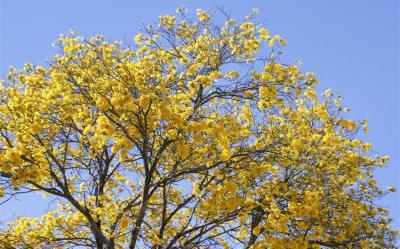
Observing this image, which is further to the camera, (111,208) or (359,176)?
(359,176)

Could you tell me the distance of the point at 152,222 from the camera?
617 inches

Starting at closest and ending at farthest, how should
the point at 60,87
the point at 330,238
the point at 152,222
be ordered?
the point at 60,87
the point at 330,238
the point at 152,222

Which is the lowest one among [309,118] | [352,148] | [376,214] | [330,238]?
[330,238]

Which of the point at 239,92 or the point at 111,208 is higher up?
the point at 239,92

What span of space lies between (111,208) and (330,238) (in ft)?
18.6

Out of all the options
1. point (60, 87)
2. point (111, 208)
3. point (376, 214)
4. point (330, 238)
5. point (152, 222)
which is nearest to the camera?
point (111, 208)

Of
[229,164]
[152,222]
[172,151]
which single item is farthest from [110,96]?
[152,222]

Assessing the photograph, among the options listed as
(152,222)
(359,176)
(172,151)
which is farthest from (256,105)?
(152,222)

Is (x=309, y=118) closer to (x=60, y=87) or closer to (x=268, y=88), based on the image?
(x=268, y=88)

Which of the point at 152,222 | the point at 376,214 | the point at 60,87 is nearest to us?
the point at 60,87

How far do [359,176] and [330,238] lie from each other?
1.80 m

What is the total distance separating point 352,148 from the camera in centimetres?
1382

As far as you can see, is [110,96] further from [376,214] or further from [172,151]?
[376,214]

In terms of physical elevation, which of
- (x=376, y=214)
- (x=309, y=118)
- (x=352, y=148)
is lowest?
(x=376, y=214)
